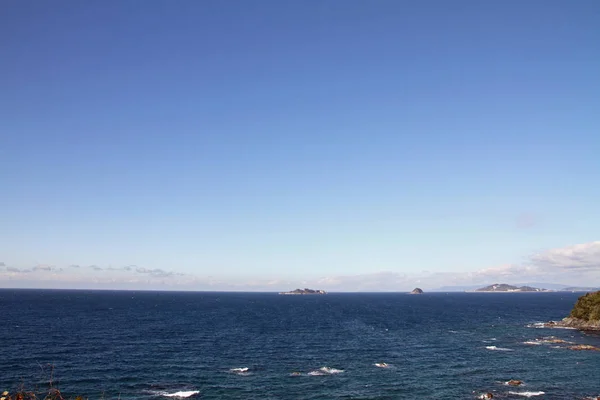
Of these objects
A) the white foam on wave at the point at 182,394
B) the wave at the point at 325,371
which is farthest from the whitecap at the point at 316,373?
the white foam on wave at the point at 182,394

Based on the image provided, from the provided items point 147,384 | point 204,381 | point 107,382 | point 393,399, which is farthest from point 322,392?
point 107,382

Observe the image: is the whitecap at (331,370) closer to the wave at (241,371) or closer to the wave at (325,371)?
the wave at (325,371)

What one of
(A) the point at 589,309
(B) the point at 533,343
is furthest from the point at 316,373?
(A) the point at 589,309

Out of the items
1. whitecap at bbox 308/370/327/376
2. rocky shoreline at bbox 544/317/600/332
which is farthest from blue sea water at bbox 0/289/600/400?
rocky shoreline at bbox 544/317/600/332

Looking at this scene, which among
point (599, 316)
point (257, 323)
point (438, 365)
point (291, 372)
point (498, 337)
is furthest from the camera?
point (257, 323)

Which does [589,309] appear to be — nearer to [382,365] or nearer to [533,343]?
[533,343]

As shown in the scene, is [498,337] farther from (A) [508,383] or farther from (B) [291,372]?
(B) [291,372]

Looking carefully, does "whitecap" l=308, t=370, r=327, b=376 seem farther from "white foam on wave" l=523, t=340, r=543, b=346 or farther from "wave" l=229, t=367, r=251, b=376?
"white foam on wave" l=523, t=340, r=543, b=346
